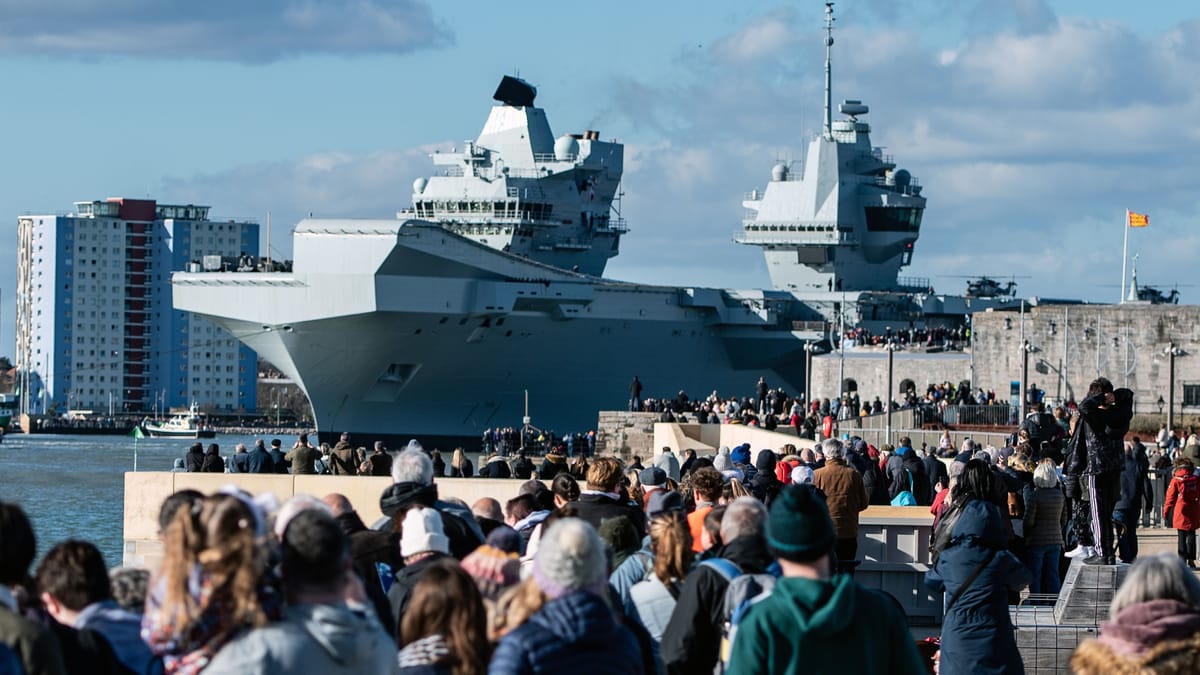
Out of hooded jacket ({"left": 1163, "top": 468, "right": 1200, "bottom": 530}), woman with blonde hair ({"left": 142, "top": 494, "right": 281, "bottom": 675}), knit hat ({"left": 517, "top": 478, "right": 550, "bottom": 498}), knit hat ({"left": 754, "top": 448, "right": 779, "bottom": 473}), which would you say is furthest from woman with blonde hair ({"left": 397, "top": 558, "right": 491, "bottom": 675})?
hooded jacket ({"left": 1163, "top": 468, "right": 1200, "bottom": 530})

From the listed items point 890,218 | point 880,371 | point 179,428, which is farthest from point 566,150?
point 179,428

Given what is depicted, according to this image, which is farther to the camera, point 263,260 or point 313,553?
point 263,260

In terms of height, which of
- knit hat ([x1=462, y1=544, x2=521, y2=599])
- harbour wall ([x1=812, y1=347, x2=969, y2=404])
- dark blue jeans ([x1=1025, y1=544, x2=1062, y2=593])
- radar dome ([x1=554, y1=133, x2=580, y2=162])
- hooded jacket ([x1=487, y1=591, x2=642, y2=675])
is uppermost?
radar dome ([x1=554, y1=133, x2=580, y2=162])

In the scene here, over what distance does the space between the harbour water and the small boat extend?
9.62m

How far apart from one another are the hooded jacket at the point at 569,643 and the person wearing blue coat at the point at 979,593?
3.43 meters

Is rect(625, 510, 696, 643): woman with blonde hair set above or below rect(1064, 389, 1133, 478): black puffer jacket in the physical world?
below

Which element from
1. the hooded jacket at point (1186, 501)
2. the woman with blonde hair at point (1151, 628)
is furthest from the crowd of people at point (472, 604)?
the hooded jacket at point (1186, 501)

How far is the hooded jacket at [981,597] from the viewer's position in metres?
8.45

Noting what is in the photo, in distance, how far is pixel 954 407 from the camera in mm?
37281

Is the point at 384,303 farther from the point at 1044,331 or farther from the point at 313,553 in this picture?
the point at 313,553

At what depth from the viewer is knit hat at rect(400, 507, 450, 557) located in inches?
283

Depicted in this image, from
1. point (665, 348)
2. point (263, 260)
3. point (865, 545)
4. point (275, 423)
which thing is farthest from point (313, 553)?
point (275, 423)

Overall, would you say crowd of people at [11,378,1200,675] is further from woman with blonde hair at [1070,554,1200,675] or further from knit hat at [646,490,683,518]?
knit hat at [646,490,683,518]

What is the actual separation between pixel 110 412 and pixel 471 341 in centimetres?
8248
